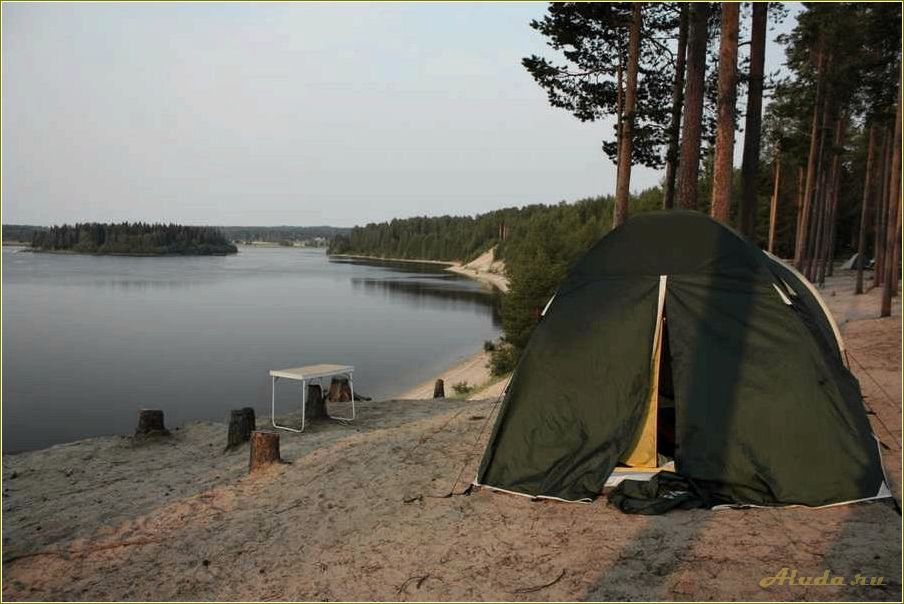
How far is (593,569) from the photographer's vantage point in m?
4.11

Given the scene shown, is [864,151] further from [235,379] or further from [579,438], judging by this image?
[579,438]

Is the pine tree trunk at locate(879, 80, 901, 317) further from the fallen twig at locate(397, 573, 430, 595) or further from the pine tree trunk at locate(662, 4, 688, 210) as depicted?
the fallen twig at locate(397, 573, 430, 595)

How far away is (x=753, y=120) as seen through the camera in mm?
11711

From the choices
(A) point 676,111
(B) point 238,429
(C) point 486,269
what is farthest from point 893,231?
(C) point 486,269

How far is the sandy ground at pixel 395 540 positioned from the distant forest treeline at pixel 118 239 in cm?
12644

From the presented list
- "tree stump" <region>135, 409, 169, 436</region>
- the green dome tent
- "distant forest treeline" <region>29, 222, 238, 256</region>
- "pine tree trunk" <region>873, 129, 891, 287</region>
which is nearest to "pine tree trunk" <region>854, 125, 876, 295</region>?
"pine tree trunk" <region>873, 129, 891, 287</region>

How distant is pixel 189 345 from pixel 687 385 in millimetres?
27387

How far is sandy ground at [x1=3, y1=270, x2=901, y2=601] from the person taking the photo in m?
4.00

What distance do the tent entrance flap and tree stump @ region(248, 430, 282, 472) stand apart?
3.52m

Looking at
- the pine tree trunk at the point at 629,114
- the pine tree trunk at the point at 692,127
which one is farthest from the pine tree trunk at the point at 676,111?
the pine tree trunk at the point at 692,127

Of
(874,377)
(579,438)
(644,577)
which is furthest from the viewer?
(874,377)

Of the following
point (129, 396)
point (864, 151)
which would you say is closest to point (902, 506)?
point (129, 396)

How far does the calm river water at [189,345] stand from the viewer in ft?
61.9

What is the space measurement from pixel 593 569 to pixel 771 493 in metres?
1.77
